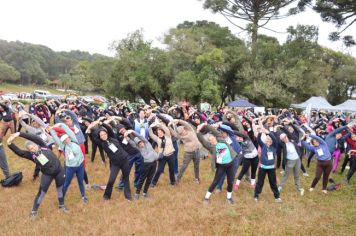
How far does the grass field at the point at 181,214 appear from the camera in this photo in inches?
225

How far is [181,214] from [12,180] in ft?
14.7

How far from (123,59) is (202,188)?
22014mm

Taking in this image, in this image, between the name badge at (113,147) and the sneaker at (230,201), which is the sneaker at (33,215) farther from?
the sneaker at (230,201)

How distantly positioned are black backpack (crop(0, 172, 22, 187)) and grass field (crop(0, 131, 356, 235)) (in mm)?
176

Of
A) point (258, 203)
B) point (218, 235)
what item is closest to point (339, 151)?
point (258, 203)

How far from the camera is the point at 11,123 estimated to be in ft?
40.0

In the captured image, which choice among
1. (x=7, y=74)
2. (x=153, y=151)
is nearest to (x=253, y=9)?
(x=153, y=151)

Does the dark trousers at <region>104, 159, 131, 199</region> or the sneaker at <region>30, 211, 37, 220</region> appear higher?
the dark trousers at <region>104, 159, 131, 199</region>

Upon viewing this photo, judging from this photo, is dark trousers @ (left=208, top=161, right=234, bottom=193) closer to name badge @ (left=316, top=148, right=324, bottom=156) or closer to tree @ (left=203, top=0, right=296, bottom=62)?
name badge @ (left=316, top=148, right=324, bottom=156)

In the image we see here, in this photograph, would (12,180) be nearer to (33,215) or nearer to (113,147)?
(33,215)

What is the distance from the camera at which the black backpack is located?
7887 millimetres

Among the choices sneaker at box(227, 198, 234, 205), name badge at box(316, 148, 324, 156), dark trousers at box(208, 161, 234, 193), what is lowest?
sneaker at box(227, 198, 234, 205)

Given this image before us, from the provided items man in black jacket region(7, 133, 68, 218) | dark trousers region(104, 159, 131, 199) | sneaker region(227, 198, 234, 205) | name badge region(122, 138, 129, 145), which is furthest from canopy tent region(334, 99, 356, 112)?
man in black jacket region(7, 133, 68, 218)

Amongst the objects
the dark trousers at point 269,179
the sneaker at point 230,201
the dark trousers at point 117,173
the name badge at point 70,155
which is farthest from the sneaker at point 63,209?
the dark trousers at point 269,179
